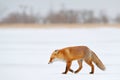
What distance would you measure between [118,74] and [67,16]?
2976 inches

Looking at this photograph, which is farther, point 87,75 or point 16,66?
point 16,66

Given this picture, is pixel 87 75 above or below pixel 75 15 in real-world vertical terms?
below

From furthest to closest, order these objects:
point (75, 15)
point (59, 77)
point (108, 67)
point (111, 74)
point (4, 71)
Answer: point (75, 15) < point (108, 67) < point (4, 71) < point (111, 74) < point (59, 77)

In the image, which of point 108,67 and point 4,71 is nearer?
point 4,71

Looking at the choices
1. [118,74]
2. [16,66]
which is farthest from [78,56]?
[16,66]

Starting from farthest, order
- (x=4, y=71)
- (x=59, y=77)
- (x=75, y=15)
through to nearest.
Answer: (x=75, y=15), (x=4, y=71), (x=59, y=77)

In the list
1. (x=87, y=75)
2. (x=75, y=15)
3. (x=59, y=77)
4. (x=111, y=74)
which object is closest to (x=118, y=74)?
(x=111, y=74)

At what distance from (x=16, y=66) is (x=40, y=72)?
1131mm

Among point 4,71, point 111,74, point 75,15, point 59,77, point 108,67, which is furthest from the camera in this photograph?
point 75,15

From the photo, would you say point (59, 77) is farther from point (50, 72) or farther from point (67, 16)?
point (67, 16)

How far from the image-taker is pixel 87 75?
710 cm

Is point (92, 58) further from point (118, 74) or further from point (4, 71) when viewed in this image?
point (4, 71)

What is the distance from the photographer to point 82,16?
8325 centimetres

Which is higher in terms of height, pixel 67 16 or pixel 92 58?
pixel 67 16
